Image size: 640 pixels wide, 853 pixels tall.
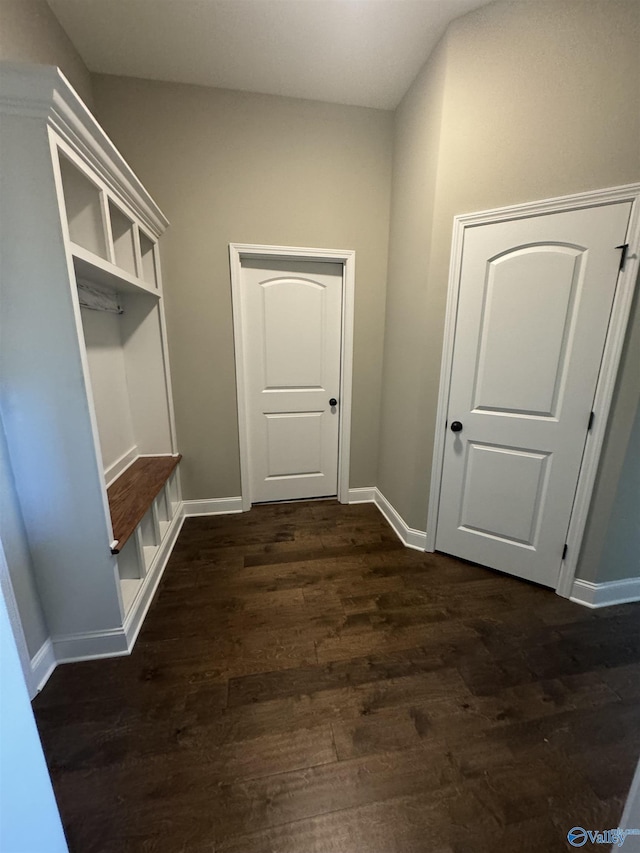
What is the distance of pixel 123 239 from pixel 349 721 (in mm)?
2558

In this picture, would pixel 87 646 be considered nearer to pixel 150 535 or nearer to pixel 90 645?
pixel 90 645

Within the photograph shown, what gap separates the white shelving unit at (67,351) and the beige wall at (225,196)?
0.40 m

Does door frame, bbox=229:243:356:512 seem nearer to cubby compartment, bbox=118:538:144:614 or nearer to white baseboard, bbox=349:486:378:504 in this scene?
white baseboard, bbox=349:486:378:504

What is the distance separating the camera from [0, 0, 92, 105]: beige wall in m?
1.35

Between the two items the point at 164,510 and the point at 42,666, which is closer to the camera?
the point at 42,666

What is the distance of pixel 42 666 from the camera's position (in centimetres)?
139

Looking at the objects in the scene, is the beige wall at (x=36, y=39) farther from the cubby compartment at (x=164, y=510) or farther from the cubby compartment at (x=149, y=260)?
the cubby compartment at (x=164, y=510)

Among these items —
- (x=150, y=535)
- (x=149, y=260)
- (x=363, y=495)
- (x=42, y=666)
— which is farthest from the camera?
(x=363, y=495)

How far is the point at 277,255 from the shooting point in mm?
2381

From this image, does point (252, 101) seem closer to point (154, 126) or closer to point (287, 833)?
point (154, 126)

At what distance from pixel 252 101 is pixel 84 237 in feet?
5.04

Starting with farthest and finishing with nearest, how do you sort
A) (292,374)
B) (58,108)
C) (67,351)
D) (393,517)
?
(292,374)
(393,517)
(67,351)
(58,108)

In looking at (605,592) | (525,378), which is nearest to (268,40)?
(525,378)

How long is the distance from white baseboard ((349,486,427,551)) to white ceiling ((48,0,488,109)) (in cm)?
283
